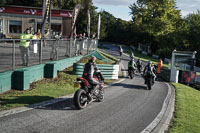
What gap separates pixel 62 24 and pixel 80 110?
29621mm

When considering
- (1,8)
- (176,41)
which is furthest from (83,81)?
(176,41)

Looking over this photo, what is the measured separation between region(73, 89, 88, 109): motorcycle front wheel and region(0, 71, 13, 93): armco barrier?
319 centimetres

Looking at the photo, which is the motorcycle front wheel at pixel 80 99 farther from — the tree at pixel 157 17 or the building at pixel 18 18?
the tree at pixel 157 17

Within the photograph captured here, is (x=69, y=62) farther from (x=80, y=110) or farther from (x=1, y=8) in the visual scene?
(x=1, y=8)

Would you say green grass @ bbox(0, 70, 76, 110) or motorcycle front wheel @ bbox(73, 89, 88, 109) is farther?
green grass @ bbox(0, 70, 76, 110)

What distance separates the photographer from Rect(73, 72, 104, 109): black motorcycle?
8.24 meters

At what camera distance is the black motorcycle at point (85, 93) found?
27.0 ft

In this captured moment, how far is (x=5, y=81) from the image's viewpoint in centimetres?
961

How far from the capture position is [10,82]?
10016mm

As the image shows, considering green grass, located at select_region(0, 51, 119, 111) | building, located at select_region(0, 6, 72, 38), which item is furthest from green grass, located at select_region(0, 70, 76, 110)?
building, located at select_region(0, 6, 72, 38)

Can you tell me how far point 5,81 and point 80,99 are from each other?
3.36m

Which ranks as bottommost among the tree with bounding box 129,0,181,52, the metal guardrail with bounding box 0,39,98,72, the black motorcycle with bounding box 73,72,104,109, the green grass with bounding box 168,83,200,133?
the green grass with bounding box 168,83,200,133

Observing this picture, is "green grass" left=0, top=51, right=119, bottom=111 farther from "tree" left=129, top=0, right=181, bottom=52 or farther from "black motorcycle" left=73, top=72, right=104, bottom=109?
"tree" left=129, top=0, right=181, bottom=52

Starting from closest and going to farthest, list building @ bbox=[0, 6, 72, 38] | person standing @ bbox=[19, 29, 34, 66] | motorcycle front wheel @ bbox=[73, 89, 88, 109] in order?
motorcycle front wheel @ bbox=[73, 89, 88, 109], person standing @ bbox=[19, 29, 34, 66], building @ bbox=[0, 6, 72, 38]
